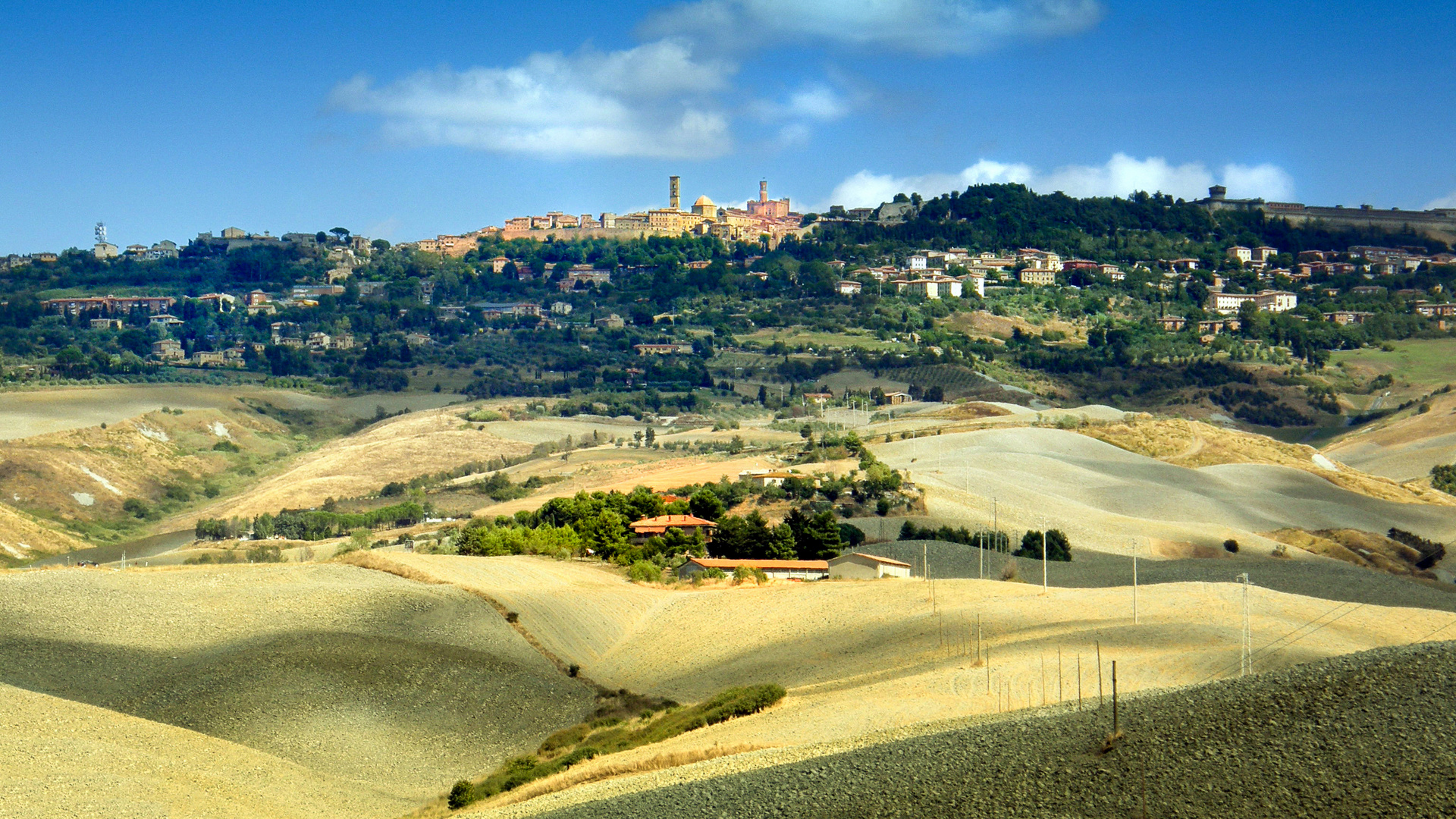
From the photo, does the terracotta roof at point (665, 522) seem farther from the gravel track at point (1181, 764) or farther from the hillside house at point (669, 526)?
the gravel track at point (1181, 764)

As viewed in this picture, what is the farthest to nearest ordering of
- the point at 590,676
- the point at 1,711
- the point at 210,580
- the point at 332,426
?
the point at 332,426
the point at 210,580
the point at 590,676
the point at 1,711

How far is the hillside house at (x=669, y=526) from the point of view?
188 ft

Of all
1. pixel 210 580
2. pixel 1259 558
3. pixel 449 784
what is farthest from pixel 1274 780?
pixel 1259 558

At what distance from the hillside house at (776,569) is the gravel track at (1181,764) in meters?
26.1

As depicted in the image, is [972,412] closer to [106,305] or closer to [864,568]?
[864,568]

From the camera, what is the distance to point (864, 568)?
48781mm

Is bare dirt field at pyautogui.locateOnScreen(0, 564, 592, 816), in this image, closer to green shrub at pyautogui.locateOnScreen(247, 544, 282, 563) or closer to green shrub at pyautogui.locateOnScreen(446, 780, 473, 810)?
green shrub at pyautogui.locateOnScreen(446, 780, 473, 810)

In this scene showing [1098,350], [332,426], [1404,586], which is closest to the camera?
[1404,586]

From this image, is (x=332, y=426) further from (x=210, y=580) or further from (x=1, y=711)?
(x=1, y=711)

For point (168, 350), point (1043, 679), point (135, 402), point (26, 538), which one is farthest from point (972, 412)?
point (168, 350)

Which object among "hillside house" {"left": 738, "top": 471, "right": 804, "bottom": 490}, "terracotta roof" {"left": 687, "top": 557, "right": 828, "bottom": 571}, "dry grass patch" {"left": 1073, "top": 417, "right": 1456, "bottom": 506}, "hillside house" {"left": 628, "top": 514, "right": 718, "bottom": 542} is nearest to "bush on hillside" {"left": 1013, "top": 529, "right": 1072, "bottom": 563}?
"terracotta roof" {"left": 687, "top": 557, "right": 828, "bottom": 571}

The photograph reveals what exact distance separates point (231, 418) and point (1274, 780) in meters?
110

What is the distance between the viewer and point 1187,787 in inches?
779

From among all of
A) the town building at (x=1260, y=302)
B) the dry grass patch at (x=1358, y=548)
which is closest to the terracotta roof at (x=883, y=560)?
the dry grass patch at (x=1358, y=548)
